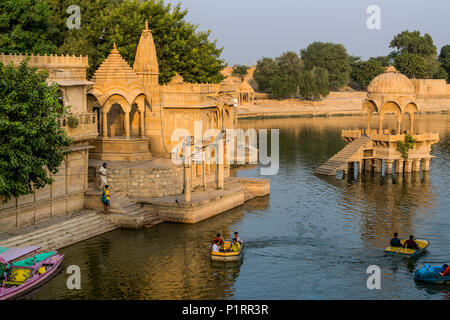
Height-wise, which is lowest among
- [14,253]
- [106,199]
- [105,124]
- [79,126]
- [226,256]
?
[226,256]

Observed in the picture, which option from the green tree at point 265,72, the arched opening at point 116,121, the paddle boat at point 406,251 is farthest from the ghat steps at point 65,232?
the green tree at point 265,72

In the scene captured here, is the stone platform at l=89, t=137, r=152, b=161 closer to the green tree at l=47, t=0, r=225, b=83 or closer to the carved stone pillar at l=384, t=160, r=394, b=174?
the green tree at l=47, t=0, r=225, b=83

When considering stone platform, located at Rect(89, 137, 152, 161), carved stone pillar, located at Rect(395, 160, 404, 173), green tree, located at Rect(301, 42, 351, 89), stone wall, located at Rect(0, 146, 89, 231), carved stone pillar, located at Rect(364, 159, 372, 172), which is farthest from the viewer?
green tree, located at Rect(301, 42, 351, 89)

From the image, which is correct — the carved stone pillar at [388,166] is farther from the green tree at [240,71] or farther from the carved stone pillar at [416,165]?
the green tree at [240,71]

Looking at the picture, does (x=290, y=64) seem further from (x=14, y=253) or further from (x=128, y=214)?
(x=14, y=253)

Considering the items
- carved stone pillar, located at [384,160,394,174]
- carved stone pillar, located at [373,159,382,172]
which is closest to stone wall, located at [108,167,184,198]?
carved stone pillar, located at [384,160,394,174]

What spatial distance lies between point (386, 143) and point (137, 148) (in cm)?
2434

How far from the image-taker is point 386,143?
193 ft

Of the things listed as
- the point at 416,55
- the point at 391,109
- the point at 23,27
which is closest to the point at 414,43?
the point at 416,55

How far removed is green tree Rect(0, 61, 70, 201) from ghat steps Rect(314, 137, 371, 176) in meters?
30.9

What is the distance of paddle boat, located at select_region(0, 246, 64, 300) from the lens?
27.8 meters

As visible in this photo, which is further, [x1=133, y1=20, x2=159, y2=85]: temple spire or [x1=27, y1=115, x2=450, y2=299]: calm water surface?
[x1=133, y1=20, x2=159, y2=85]: temple spire

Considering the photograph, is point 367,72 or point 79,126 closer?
point 79,126

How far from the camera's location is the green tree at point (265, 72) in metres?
142
